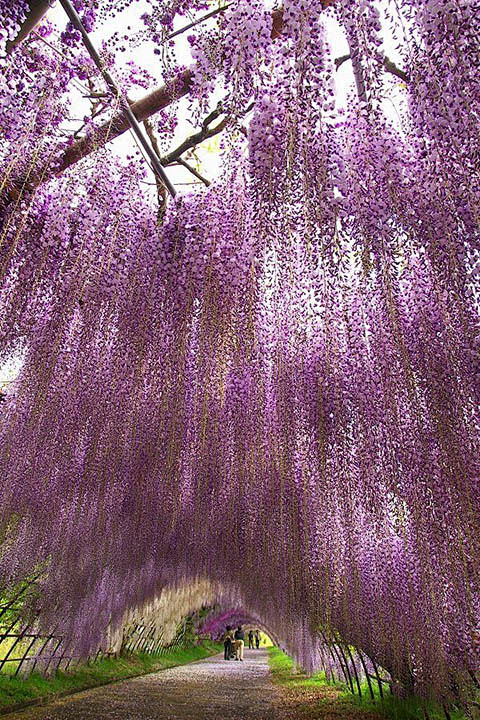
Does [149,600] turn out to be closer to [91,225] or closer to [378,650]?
[378,650]

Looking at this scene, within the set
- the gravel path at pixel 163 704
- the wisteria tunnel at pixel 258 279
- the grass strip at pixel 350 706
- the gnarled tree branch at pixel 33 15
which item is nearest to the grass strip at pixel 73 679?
the gravel path at pixel 163 704

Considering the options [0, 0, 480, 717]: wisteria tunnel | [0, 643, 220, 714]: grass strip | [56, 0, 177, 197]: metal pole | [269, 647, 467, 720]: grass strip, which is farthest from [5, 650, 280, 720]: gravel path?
[56, 0, 177, 197]: metal pole

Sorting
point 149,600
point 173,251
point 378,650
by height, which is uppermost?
point 173,251

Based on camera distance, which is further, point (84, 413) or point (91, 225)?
point (84, 413)

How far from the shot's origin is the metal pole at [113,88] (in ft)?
9.71

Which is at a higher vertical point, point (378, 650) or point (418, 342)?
point (418, 342)

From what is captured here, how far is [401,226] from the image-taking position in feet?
10.6

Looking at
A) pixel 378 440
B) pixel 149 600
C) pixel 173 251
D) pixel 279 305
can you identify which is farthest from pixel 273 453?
pixel 149 600

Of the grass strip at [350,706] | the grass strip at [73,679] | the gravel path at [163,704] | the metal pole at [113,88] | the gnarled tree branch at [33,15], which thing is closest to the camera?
the gnarled tree branch at [33,15]

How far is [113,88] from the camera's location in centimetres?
345

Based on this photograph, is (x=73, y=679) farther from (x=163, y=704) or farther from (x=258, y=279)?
(x=258, y=279)

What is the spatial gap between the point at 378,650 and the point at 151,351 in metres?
6.82

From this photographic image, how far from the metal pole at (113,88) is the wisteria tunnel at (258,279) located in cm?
2

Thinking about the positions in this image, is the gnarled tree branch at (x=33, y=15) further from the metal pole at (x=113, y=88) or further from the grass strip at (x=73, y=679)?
the grass strip at (x=73, y=679)
